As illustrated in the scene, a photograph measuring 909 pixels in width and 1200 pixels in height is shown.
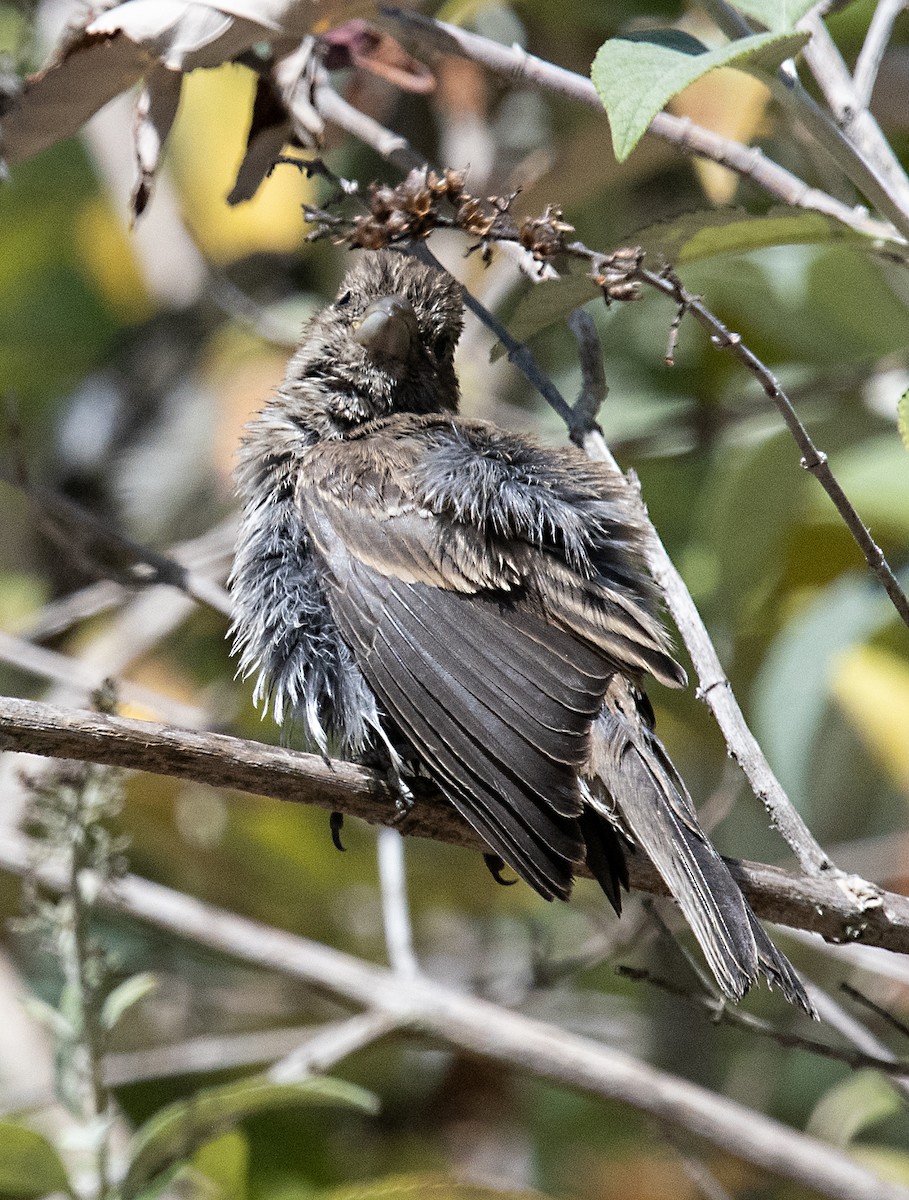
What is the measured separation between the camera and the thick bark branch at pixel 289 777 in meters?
2.10

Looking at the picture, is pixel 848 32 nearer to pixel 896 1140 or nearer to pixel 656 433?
pixel 656 433

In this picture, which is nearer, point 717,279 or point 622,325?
point 717,279

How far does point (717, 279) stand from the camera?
3.98m

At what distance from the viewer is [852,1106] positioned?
13.0 feet

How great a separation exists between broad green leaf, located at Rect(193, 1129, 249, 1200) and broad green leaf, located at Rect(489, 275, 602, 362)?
169cm

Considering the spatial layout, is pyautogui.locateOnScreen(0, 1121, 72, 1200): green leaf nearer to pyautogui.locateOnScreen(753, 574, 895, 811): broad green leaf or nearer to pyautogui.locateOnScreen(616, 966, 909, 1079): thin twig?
pyautogui.locateOnScreen(616, 966, 909, 1079): thin twig

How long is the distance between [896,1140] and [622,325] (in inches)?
109

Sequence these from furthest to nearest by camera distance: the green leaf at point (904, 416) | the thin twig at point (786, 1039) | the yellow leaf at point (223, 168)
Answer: the yellow leaf at point (223, 168) → the thin twig at point (786, 1039) → the green leaf at point (904, 416)

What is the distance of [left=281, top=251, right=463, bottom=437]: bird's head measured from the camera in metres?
3.38

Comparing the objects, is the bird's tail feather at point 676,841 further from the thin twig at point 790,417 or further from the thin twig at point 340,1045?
the thin twig at point 340,1045

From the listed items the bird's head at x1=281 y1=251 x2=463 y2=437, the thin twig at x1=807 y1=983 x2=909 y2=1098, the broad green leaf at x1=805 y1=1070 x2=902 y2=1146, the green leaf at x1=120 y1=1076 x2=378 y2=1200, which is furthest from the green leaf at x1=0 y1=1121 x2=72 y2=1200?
the broad green leaf at x1=805 y1=1070 x2=902 y2=1146

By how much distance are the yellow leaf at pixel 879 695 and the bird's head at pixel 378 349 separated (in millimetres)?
1246

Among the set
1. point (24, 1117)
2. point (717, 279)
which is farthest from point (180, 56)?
point (24, 1117)

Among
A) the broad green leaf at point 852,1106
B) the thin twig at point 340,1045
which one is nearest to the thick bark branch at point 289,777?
the thin twig at point 340,1045
